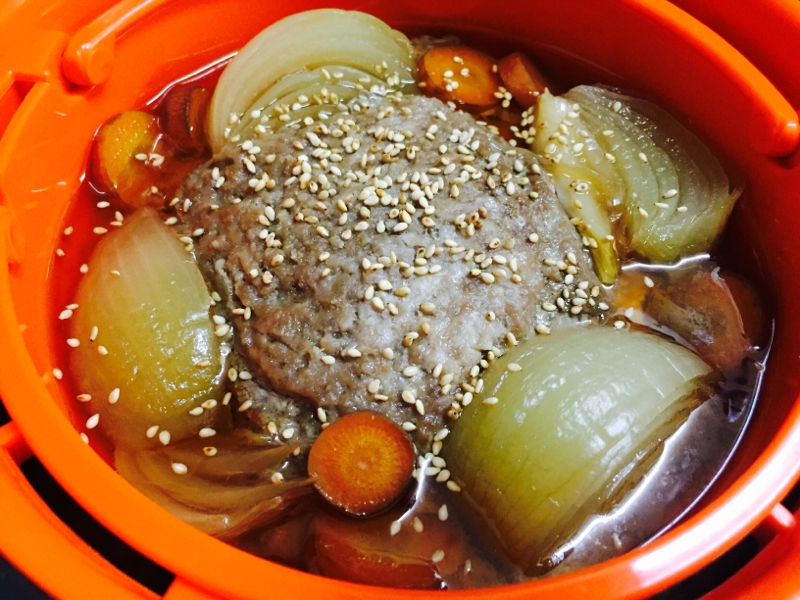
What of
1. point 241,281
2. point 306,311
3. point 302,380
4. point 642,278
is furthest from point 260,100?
point 642,278

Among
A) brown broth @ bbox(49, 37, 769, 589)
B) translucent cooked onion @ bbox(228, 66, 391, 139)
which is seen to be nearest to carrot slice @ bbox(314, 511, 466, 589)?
brown broth @ bbox(49, 37, 769, 589)

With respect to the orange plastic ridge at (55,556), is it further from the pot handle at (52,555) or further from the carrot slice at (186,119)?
the carrot slice at (186,119)

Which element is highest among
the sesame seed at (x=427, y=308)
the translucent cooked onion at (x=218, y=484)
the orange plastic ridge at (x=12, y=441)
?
the sesame seed at (x=427, y=308)

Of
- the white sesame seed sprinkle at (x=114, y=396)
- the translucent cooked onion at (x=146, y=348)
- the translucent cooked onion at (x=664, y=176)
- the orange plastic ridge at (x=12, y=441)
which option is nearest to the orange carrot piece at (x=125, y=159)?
the translucent cooked onion at (x=146, y=348)

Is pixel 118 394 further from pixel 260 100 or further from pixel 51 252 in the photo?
pixel 260 100

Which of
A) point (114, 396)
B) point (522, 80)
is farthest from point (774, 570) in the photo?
point (522, 80)
